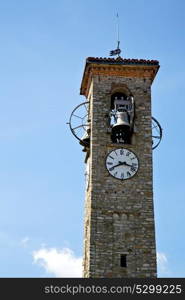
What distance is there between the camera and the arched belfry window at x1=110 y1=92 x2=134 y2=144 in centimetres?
3082

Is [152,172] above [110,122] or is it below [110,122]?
A: below

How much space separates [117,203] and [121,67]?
6.25 metres

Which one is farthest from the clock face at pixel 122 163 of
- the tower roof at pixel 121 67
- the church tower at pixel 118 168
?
the tower roof at pixel 121 67

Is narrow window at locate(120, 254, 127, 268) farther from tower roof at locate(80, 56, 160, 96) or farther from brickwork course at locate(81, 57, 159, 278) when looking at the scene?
tower roof at locate(80, 56, 160, 96)

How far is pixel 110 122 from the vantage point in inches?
1227

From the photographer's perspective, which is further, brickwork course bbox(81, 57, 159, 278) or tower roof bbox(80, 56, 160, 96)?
tower roof bbox(80, 56, 160, 96)

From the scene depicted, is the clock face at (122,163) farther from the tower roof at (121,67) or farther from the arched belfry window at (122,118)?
the tower roof at (121,67)

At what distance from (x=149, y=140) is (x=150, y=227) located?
388 cm

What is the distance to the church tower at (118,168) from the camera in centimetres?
2834

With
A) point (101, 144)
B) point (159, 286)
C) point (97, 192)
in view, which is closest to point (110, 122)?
point (101, 144)

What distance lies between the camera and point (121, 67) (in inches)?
1259

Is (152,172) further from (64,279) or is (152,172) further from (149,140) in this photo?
(64,279)

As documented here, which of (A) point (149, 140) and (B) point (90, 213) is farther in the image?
(A) point (149, 140)

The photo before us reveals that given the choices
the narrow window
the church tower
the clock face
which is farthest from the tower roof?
the narrow window
